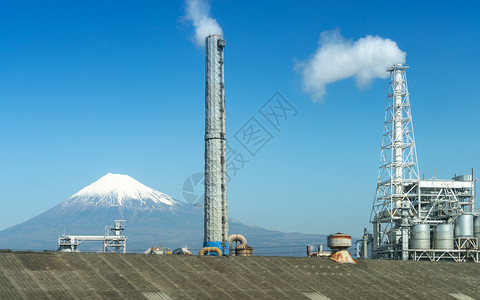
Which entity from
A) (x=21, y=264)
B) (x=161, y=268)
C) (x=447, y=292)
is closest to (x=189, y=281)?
(x=161, y=268)

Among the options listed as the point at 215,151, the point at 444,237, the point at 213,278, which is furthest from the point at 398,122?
the point at 213,278

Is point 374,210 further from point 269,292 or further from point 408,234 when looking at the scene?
point 269,292

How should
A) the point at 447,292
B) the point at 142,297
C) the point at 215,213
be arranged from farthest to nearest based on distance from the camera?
the point at 215,213, the point at 447,292, the point at 142,297

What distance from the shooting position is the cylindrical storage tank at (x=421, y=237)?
3920 inches

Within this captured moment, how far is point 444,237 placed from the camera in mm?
99188

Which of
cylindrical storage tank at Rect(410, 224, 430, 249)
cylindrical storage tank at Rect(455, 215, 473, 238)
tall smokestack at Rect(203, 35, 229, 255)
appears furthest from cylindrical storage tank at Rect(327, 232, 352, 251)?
cylindrical storage tank at Rect(455, 215, 473, 238)

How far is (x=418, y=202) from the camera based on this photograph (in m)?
107

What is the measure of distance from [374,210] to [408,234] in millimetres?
11774

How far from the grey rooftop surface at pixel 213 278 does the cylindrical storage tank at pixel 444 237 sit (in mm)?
29254

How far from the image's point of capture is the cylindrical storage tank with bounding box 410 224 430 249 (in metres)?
99.6

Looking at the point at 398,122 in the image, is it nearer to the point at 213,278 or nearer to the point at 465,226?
the point at 465,226

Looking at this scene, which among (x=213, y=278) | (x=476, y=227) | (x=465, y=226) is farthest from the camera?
(x=476, y=227)

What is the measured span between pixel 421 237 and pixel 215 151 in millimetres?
38389

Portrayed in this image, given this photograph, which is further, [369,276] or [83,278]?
[369,276]
